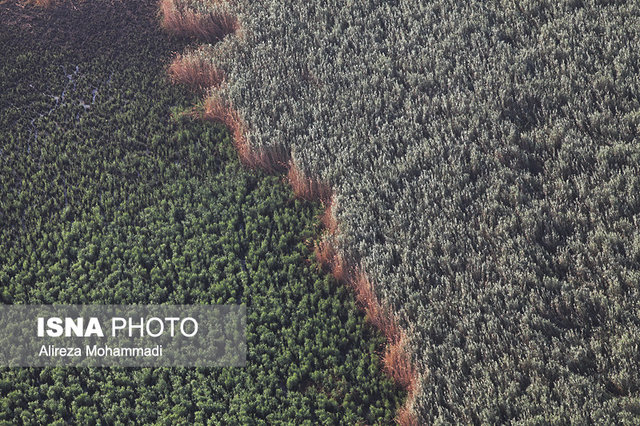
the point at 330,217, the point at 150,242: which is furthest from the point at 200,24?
the point at 330,217

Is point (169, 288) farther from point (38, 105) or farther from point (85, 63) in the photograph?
point (85, 63)

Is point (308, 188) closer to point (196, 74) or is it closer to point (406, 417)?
point (196, 74)

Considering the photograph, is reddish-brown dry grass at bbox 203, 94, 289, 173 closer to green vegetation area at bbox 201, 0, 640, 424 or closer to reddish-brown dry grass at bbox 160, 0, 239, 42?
green vegetation area at bbox 201, 0, 640, 424

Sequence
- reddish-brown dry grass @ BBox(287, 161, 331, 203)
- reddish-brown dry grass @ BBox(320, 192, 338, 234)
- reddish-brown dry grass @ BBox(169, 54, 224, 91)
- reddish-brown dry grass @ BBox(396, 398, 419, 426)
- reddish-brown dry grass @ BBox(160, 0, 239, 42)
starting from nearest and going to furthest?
reddish-brown dry grass @ BBox(396, 398, 419, 426) → reddish-brown dry grass @ BBox(320, 192, 338, 234) → reddish-brown dry grass @ BBox(287, 161, 331, 203) → reddish-brown dry grass @ BBox(169, 54, 224, 91) → reddish-brown dry grass @ BBox(160, 0, 239, 42)

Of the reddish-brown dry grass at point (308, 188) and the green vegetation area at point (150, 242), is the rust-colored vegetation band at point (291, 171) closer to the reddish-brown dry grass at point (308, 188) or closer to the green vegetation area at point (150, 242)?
the reddish-brown dry grass at point (308, 188)

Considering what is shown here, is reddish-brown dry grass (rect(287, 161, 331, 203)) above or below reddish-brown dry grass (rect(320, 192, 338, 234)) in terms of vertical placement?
above

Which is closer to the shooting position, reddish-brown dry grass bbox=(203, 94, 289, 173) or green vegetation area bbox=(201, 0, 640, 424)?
green vegetation area bbox=(201, 0, 640, 424)

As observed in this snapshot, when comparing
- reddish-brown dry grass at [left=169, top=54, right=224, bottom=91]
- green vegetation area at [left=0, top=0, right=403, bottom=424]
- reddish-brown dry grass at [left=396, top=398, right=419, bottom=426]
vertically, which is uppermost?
reddish-brown dry grass at [left=169, top=54, right=224, bottom=91]

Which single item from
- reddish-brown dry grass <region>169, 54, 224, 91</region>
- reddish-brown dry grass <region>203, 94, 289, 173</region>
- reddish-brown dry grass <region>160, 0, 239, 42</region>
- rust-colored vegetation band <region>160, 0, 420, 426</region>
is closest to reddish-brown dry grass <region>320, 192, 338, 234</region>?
rust-colored vegetation band <region>160, 0, 420, 426</region>

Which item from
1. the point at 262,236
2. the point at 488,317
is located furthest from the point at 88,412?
the point at 488,317
